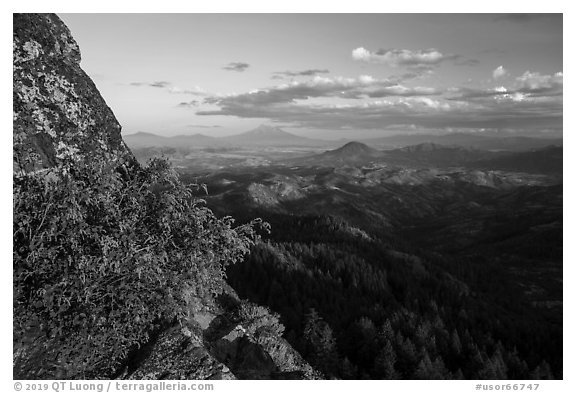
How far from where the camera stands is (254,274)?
157m

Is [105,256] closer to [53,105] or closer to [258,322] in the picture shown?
[53,105]

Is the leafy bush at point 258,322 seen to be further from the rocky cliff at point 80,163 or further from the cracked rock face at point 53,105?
the cracked rock face at point 53,105

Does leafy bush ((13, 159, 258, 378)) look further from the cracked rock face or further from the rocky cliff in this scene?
the cracked rock face

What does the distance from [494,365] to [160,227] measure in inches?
4535

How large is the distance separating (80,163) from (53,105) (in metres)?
5.04

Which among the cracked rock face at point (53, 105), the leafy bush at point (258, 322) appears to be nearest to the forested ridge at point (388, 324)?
the leafy bush at point (258, 322)

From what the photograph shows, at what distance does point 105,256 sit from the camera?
41.6ft

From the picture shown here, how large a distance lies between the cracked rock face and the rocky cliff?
0.13 ft

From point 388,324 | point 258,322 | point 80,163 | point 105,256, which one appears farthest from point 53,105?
point 388,324

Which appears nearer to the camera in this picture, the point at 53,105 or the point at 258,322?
A: the point at 53,105

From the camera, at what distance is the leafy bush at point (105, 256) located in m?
13.1

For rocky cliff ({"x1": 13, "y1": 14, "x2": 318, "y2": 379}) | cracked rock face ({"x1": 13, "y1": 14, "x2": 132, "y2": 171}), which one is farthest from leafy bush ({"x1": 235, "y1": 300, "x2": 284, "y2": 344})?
cracked rock face ({"x1": 13, "y1": 14, "x2": 132, "y2": 171})

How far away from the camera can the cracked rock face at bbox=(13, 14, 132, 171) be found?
17.5 meters
